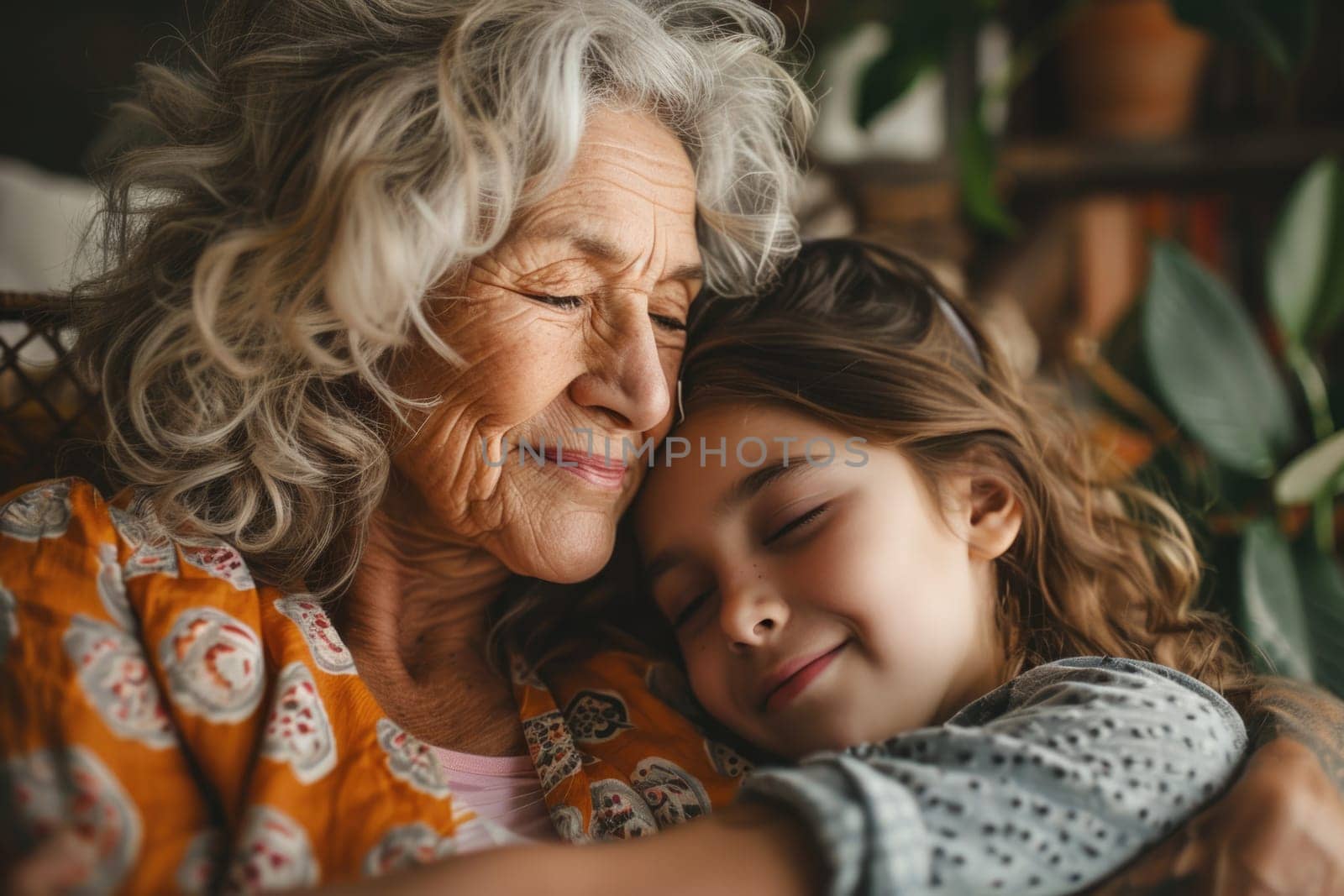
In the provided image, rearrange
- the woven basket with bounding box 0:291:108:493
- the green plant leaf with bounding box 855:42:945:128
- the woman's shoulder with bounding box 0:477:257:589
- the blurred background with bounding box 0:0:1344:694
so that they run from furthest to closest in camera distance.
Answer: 1. the green plant leaf with bounding box 855:42:945:128
2. the blurred background with bounding box 0:0:1344:694
3. the woven basket with bounding box 0:291:108:493
4. the woman's shoulder with bounding box 0:477:257:589

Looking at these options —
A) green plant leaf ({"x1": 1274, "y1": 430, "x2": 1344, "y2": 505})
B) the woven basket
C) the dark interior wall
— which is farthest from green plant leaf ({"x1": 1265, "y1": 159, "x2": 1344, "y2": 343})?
the dark interior wall

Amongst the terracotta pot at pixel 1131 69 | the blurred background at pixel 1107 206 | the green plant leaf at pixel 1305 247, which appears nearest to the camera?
the blurred background at pixel 1107 206

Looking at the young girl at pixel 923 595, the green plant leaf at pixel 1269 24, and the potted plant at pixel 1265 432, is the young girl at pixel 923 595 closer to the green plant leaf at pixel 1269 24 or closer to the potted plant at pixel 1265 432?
the potted plant at pixel 1265 432

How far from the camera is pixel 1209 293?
141 cm

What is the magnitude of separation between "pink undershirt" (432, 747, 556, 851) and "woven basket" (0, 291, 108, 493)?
497 mm

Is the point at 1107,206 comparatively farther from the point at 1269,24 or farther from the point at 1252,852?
the point at 1252,852

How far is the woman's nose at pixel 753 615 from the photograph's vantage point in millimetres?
974

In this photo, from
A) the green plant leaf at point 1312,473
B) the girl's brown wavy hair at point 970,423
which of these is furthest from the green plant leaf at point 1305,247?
the girl's brown wavy hair at point 970,423

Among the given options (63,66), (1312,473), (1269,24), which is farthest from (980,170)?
(63,66)

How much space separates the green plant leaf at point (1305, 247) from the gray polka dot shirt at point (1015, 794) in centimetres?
96

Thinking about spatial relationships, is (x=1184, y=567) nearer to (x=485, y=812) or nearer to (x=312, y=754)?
(x=485, y=812)

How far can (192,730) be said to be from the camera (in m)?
0.75

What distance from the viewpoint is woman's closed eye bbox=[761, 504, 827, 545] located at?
100 cm

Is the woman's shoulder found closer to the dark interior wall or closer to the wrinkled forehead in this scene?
the wrinkled forehead
